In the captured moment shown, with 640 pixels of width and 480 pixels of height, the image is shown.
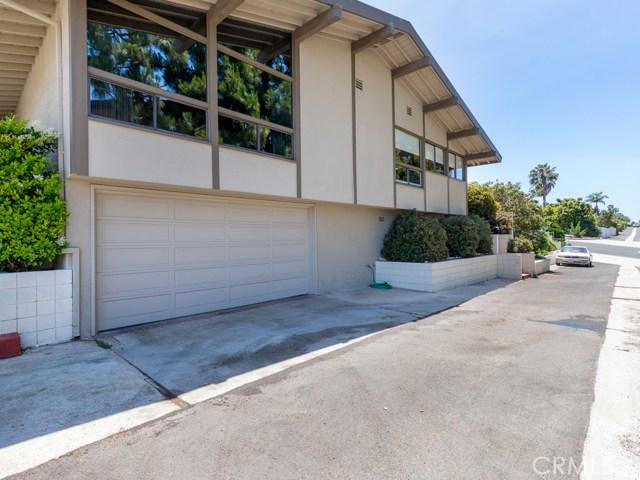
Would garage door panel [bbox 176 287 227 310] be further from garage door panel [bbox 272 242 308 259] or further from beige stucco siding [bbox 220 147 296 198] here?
beige stucco siding [bbox 220 147 296 198]

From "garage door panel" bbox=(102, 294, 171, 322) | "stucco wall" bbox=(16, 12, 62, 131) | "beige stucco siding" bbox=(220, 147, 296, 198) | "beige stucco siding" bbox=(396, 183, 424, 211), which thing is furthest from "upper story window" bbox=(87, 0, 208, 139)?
"beige stucco siding" bbox=(396, 183, 424, 211)

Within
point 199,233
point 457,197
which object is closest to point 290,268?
point 199,233

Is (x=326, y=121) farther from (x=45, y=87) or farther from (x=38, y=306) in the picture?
(x=38, y=306)

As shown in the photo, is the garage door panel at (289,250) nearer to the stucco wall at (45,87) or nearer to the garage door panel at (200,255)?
the garage door panel at (200,255)

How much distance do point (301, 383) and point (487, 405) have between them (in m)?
2.00

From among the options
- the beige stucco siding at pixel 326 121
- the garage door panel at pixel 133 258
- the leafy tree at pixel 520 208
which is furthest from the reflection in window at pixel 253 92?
the leafy tree at pixel 520 208

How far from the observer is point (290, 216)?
31.9ft

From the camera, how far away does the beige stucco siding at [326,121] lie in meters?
9.20

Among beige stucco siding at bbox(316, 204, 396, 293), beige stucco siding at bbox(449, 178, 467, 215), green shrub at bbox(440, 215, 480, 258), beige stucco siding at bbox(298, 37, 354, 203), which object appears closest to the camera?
beige stucco siding at bbox(298, 37, 354, 203)

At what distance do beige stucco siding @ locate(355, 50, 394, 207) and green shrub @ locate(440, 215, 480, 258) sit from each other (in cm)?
329

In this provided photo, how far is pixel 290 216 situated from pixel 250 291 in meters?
2.34

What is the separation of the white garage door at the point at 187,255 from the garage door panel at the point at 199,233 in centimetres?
2

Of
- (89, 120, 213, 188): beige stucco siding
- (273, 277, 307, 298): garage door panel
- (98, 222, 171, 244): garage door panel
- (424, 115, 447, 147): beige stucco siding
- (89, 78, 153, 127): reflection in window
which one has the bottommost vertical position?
(273, 277, 307, 298): garage door panel

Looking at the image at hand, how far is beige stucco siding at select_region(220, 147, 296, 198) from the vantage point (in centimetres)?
741
